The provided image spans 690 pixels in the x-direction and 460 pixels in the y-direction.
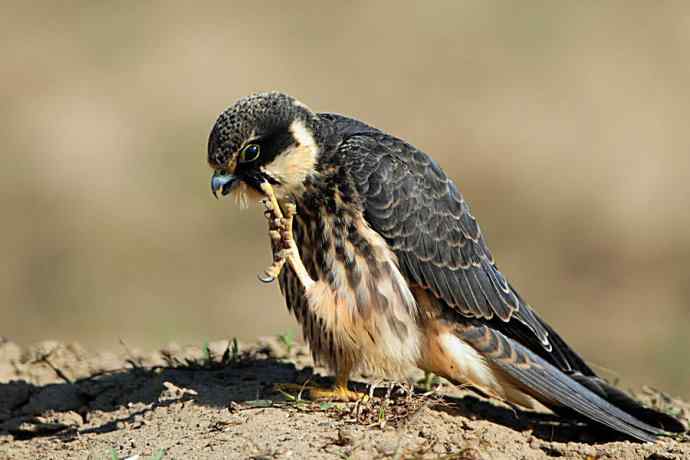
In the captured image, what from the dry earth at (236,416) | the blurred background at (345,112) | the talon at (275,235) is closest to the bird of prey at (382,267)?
the talon at (275,235)

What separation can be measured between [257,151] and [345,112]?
7.50 m

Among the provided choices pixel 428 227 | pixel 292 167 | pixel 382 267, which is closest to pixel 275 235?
pixel 292 167

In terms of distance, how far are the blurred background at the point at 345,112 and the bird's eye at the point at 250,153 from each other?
12.0ft

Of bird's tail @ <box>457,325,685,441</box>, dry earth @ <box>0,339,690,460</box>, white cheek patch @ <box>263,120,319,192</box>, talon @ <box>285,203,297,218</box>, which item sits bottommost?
dry earth @ <box>0,339,690,460</box>

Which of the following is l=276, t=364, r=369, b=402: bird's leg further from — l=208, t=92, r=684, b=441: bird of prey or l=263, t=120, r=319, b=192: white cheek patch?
A: l=263, t=120, r=319, b=192: white cheek patch

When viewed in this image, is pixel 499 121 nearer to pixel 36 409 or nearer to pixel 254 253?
pixel 254 253

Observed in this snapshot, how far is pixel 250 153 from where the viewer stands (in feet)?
18.3

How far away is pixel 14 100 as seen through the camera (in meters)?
13.2

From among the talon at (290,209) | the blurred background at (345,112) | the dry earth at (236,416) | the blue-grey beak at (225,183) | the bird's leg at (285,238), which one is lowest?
the dry earth at (236,416)

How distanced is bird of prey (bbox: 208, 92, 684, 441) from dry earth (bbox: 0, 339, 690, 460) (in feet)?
0.73

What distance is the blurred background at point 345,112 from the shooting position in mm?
10336

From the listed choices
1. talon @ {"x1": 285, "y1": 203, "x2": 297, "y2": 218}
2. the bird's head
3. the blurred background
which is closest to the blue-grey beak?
the bird's head

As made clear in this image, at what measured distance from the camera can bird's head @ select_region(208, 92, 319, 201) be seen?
217 inches

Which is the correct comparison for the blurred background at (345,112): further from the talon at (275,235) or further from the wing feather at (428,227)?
the talon at (275,235)
